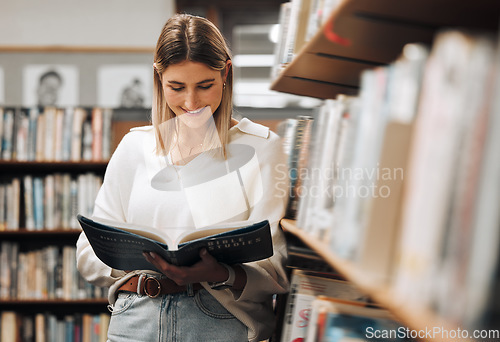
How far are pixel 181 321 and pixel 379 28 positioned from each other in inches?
32.5

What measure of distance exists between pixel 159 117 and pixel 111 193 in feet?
0.84

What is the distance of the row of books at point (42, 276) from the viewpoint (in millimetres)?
2713

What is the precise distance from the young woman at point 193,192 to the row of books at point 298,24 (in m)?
0.18

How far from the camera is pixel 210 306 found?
4.00 feet

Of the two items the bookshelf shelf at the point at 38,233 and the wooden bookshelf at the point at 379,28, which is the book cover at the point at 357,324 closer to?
the wooden bookshelf at the point at 379,28

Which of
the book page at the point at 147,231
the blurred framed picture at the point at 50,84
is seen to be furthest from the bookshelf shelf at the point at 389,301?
the blurred framed picture at the point at 50,84

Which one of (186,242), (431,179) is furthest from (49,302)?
(431,179)

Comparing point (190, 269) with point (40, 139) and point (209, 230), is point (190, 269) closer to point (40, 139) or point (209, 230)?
point (209, 230)

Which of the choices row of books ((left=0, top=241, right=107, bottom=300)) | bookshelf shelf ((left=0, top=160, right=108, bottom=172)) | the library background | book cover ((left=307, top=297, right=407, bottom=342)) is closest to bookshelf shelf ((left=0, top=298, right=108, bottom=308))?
row of books ((left=0, top=241, right=107, bottom=300))

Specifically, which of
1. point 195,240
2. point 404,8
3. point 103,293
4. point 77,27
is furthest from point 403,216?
point 77,27

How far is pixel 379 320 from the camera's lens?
0.77m

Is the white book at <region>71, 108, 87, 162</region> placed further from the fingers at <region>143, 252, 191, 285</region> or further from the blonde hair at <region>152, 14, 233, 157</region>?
the fingers at <region>143, 252, 191, 285</region>

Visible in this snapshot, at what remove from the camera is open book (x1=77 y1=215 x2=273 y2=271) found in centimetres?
99

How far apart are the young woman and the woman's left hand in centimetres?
1
